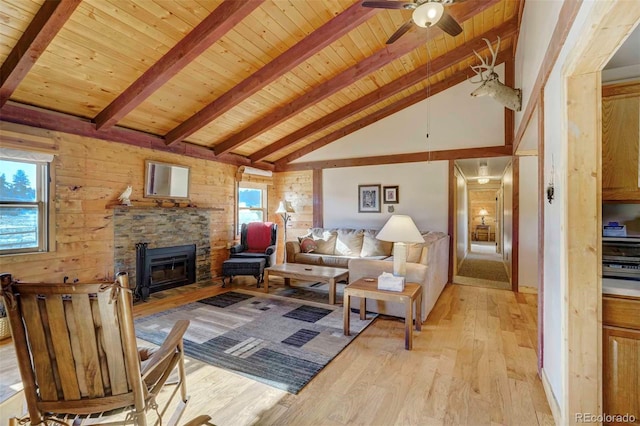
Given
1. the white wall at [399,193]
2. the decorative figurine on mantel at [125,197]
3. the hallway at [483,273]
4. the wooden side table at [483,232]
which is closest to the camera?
the decorative figurine on mantel at [125,197]

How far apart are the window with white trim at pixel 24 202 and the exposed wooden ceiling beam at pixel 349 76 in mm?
2549

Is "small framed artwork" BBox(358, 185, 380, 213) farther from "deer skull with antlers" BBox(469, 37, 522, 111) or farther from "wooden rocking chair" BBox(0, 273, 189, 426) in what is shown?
"wooden rocking chair" BBox(0, 273, 189, 426)

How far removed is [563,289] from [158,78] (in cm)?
380

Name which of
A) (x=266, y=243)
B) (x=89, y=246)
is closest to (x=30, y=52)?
(x=89, y=246)

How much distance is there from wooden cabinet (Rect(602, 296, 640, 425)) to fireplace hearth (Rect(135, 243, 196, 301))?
15.5 feet

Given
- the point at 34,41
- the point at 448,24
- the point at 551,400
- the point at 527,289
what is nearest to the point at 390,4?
the point at 448,24

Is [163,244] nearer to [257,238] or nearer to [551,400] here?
[257,238]

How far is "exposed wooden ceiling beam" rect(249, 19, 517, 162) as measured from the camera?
4.12 m

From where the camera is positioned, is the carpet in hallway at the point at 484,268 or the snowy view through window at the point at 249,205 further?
the snowy view through window at the point at 249,205

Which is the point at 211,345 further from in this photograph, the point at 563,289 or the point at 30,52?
the point at 30,52

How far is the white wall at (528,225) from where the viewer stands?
4.62 meters

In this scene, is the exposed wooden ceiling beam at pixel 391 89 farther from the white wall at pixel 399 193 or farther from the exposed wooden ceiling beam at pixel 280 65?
the exposed wooden ceiling beam at pixel 280 65

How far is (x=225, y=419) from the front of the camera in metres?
1.80

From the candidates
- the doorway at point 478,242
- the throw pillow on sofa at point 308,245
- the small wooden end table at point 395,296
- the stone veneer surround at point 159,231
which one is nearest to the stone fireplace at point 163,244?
the stone veneer surround at point 159,231
